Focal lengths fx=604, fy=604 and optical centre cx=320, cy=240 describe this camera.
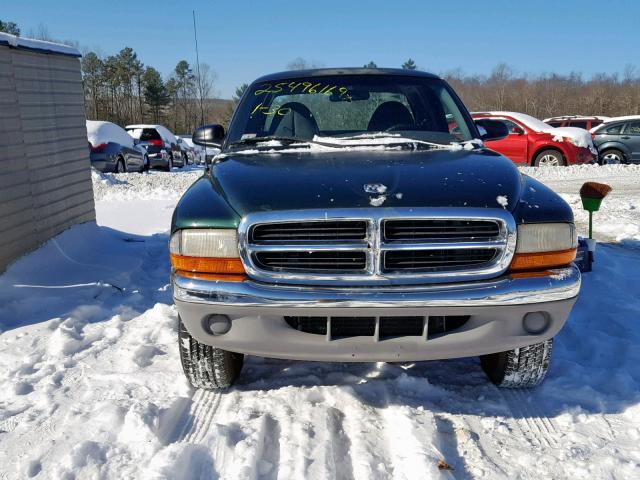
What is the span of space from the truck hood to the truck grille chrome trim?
66mm

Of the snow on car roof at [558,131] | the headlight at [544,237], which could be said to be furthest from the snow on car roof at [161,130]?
the headlight at [544,237]

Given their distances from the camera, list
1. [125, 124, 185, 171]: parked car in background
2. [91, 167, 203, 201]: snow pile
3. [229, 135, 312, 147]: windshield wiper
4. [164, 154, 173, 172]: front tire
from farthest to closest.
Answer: [164, 154, 173, 172]: front tire
[125, 124, 185, 171]: parked car in background
[91, 167, 203, 201]: snow pile
[229, 135, 312, 147]: windshield wiper

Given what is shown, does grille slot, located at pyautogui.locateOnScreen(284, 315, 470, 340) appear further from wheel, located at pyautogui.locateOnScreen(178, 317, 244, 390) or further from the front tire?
the front tire

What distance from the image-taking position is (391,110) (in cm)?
429

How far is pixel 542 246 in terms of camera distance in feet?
9.17

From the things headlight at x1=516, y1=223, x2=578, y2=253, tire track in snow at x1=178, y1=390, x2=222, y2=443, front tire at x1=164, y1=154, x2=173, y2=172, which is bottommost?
front tire at x1=164, y1=154, x2=173, y2=172

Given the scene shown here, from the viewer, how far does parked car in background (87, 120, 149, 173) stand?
1638 centimetres

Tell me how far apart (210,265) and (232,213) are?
0.85 feet

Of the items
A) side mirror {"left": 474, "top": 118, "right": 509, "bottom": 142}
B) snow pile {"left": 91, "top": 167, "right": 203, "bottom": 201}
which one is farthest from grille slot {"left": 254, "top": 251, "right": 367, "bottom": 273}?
snow pile {"left": 91, "top": 167, "right": 203, "bottom": 201}

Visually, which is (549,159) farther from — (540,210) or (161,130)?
(161,130)

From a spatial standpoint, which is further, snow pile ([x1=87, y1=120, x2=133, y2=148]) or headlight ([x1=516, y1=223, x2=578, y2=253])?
snow pile ([x1=87, y1=120, x2=133, y2=148])

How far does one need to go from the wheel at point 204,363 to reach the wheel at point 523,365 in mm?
1446

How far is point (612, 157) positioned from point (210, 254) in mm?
17135

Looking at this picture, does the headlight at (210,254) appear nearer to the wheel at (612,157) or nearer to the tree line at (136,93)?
the wheel at (612,157)
